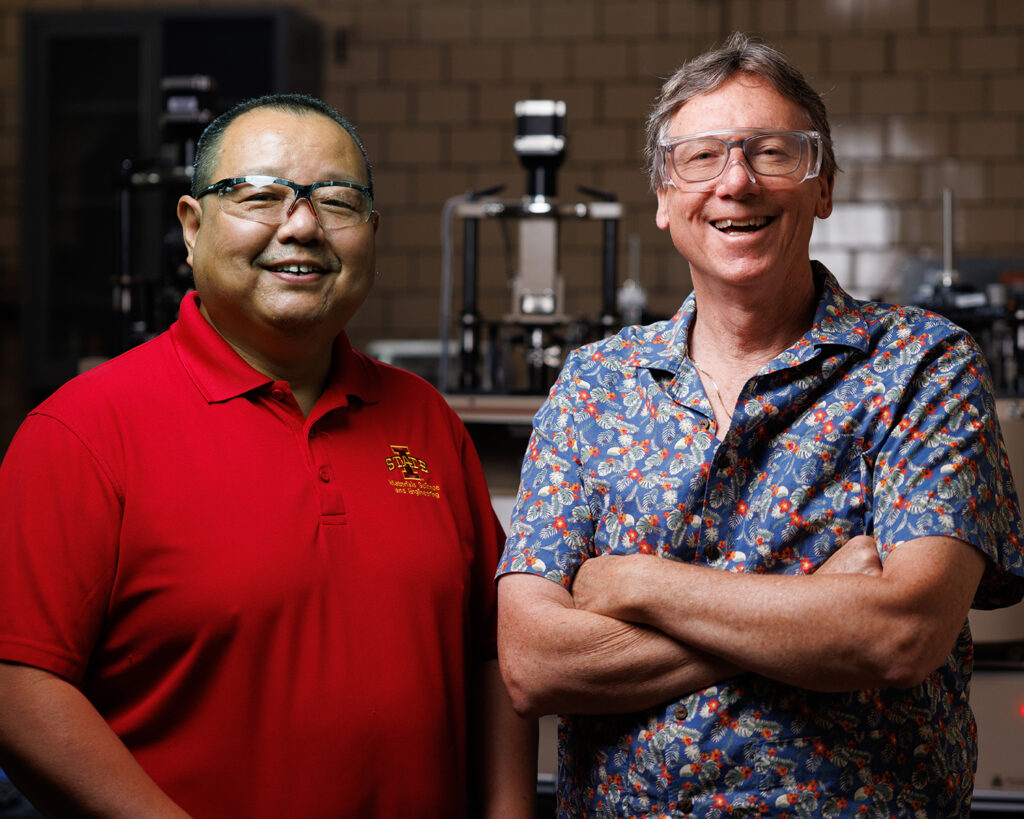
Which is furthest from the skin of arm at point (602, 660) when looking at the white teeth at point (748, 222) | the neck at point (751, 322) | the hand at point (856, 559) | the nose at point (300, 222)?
the nose at point (300, 222)

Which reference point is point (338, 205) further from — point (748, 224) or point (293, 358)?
point (748, 224)

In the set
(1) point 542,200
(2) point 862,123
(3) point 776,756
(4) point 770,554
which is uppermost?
(2) point 862,123

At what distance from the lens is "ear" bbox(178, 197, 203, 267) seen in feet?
3.90

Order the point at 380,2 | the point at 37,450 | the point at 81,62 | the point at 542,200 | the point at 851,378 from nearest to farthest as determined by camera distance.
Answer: the point at 37,450
the point at 851,378
the point at 542,200
the point at 81,62
the point at 380,2

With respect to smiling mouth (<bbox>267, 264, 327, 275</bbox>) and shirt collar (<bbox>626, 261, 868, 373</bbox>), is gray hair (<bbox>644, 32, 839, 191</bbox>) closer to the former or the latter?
shirt collar (<bbox>626, 261, 868, 373</bbox>)

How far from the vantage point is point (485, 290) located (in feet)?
17.4

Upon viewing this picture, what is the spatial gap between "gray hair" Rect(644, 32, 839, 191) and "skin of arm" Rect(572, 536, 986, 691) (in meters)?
0.46

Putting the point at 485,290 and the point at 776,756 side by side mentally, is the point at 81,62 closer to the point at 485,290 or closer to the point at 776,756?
the point at 485,290

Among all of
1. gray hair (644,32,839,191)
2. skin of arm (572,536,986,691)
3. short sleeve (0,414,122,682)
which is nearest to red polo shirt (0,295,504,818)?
short sleeve (0,414,122,682)

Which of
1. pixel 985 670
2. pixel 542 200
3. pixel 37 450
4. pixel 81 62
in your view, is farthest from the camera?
pixel 81 62

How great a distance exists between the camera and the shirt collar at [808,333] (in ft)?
3.81

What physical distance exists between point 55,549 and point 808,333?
80 centimetres

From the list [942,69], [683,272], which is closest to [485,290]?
[683,272]

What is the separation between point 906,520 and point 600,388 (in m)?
0.36
